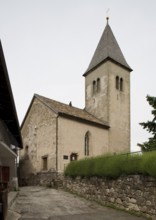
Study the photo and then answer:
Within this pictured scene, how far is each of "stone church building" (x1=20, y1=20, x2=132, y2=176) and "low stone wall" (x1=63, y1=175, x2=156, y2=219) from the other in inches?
284

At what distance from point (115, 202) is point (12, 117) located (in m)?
6.26

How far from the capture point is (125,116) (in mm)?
28781

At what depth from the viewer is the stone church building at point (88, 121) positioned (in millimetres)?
22438

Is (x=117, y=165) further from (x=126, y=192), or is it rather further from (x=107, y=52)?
(x=107, y=52)

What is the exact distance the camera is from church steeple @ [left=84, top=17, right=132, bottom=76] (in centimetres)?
2937

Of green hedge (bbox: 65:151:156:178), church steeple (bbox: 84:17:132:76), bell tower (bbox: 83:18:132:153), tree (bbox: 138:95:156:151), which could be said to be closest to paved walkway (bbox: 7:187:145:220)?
green hedge (bbox: 65:151:156:178)

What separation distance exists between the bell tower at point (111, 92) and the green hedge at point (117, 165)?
1115cm

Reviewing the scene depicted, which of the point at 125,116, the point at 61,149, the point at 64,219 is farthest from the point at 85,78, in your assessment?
the point at 64,219

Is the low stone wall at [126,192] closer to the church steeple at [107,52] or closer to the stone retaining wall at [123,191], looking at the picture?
the stone retaining wall at [123,191]

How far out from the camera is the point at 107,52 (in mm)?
29484

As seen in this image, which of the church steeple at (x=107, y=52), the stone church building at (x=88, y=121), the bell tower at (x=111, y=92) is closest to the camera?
the stone church building at (x=88, y=121)

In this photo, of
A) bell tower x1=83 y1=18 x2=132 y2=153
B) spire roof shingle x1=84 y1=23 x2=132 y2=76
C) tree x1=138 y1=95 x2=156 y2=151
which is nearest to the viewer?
tree x1=138 y1=95 x2=156 y2=151

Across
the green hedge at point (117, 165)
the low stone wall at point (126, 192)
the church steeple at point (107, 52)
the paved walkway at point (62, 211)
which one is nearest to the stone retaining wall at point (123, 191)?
the low stone wall at point (126, 192)

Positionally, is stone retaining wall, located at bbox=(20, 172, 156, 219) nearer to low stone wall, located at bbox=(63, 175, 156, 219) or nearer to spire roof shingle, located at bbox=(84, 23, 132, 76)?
low stone wall, located at bbox=(63, 175, 156, 219)
